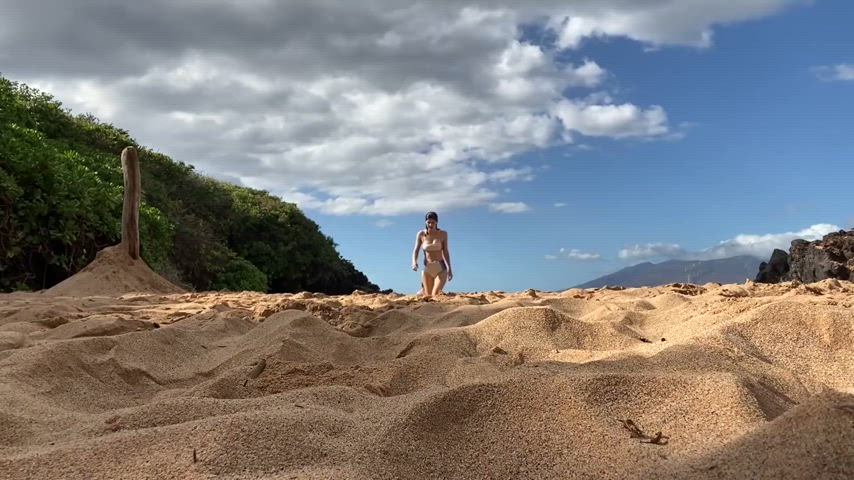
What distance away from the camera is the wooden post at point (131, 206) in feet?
29.8

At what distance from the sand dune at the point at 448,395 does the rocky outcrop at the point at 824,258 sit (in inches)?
167

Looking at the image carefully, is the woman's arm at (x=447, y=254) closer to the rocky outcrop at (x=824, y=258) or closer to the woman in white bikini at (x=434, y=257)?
the woman in white bikini at (x=434, y=257)

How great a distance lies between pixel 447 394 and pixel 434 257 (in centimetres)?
697

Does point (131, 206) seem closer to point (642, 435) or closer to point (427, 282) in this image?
point (427, 282)

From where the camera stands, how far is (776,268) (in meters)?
9.91

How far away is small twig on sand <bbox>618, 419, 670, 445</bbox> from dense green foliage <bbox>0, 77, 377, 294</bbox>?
8945 millimetres

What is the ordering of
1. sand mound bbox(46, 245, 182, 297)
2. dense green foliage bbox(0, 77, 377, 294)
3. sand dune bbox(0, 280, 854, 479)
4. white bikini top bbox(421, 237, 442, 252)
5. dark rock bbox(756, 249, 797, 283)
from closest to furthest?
1. sand dune bbox(0, 280, 854, 479)
2. sand mound bbox(46, 245, 182, 297)
3. dense green foliage bbox(0, 77, 377, 294)
4. white bikini top bbox(421, 237, 442, 252)
5. dark rock bbox(756, 249, 797, 283)

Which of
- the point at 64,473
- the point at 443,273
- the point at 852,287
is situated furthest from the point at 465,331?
the point at 443,273

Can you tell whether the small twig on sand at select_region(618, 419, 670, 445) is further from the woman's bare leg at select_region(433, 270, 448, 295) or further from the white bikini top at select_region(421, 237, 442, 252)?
the white bikini top at select_region(421, 237, 442, 252)

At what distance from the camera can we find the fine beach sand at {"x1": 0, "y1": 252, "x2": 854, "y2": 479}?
1.70 meters

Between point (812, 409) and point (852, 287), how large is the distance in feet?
13.5

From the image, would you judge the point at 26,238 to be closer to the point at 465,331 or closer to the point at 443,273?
the point at 443,273

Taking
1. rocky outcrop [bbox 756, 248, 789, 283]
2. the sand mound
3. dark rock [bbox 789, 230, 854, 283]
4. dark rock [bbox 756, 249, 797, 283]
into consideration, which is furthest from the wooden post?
rocky outcrop [bbox 756, 248, 789, 283]

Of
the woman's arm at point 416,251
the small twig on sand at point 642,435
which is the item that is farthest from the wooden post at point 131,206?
the small twig on sand at point 642,435
